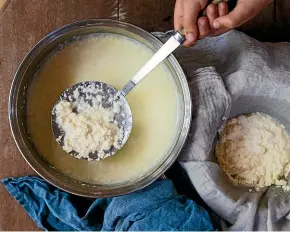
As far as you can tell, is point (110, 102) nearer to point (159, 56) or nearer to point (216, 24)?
point (159, 56)

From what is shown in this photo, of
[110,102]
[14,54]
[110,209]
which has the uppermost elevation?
[14,54]

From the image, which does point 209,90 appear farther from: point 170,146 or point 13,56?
point 13,56

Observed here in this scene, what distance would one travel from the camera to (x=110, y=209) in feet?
3.20

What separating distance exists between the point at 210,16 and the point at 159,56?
0.12 metres

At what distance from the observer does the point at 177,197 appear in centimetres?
98

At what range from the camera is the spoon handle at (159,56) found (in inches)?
34.3

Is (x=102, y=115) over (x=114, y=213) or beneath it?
over

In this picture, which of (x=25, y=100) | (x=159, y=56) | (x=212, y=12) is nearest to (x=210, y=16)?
(x=212, y=12)

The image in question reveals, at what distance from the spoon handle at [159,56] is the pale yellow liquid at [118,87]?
0.17ft

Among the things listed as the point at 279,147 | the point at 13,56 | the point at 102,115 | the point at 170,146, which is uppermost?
the point at 13,56

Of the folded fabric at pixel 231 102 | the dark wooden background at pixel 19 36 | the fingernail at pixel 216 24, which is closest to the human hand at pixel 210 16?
the fingernail at pixel 216 24

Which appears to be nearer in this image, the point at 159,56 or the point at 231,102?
the point at 159,56

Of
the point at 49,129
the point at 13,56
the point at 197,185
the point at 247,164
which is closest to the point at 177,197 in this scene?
the point at 197,185

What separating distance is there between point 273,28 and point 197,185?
1.35 feet
